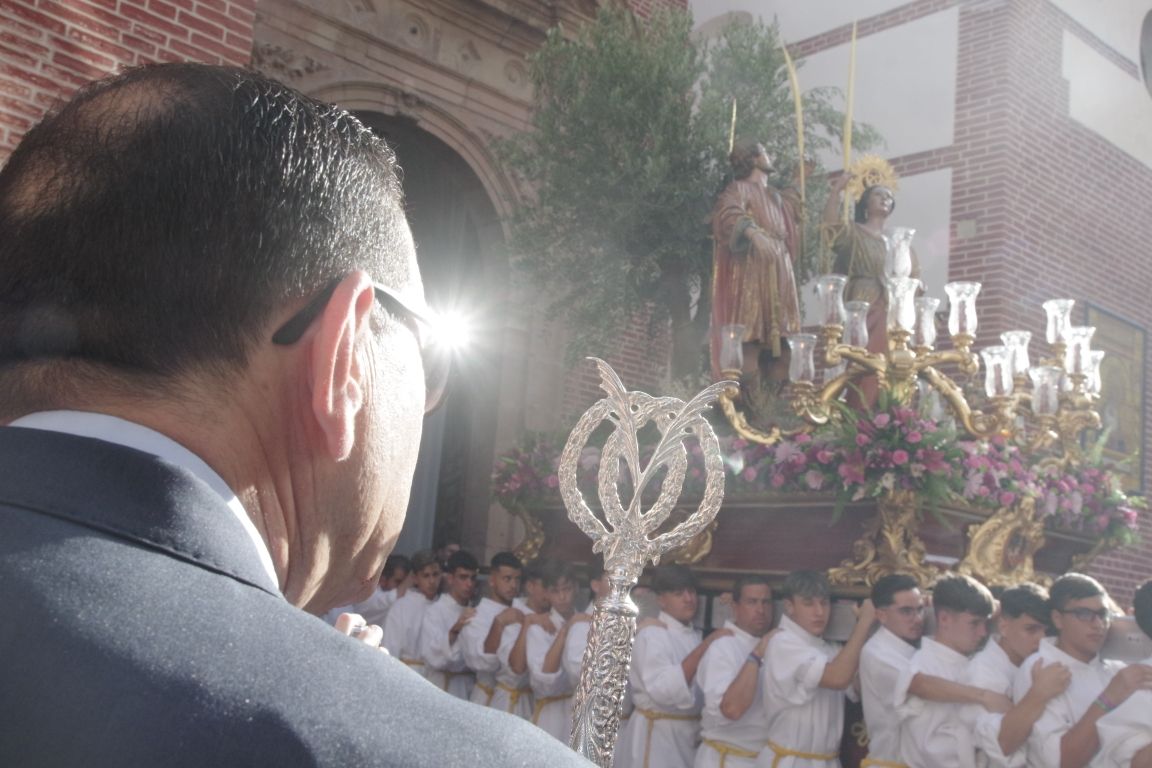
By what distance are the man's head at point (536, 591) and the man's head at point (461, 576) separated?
1136mm

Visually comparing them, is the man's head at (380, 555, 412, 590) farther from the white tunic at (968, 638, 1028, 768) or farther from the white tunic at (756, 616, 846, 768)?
the white tunic at (968, 638, 1028, 768)

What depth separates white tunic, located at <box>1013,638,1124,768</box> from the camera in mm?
Result: 4458

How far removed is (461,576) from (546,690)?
1936 millimetres

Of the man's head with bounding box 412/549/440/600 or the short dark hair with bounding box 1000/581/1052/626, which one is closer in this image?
the short dark hair with bounding box 1000/581/1052/626

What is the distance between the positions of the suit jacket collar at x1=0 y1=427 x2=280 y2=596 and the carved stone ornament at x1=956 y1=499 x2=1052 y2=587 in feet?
20.1

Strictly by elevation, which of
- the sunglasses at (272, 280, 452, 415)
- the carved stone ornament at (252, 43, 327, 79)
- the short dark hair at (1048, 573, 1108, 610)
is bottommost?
the short dark hair at (1048, 573, 1108, 610)

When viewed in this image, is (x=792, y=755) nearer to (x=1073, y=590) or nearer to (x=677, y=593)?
(x=677, y=593)

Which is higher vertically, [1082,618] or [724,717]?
[1082,618]

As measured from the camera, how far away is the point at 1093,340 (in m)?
11.4

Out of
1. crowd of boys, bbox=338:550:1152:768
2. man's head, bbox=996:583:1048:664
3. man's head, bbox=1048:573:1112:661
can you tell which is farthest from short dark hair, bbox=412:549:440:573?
man's head, bbox=1048:573:1112:661

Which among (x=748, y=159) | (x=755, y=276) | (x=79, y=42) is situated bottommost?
(x=79, y=42)

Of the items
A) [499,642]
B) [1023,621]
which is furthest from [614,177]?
[1023,621]

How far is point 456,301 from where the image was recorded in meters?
11.6

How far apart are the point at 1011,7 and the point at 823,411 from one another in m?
6.46
